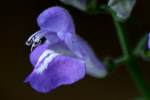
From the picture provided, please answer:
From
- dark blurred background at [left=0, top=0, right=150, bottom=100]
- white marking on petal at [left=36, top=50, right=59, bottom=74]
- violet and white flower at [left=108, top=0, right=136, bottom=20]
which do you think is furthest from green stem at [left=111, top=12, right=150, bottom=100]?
dark blurred background at [left=0, top=0, right=150, bottom=100]

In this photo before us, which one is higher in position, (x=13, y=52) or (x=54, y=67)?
(x=54, y=67)

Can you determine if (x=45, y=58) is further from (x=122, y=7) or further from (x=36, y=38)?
(x=122, y=7)

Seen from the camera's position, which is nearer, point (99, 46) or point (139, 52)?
point (139, 52)

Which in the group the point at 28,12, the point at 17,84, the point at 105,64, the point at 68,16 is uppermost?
the point at 68,16

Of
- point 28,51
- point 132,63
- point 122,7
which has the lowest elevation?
point 28,51

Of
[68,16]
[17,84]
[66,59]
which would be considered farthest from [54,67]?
[17,84]

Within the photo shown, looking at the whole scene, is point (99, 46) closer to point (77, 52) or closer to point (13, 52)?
point (13, 52)

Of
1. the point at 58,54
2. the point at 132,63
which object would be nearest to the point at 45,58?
the point at 58,54
